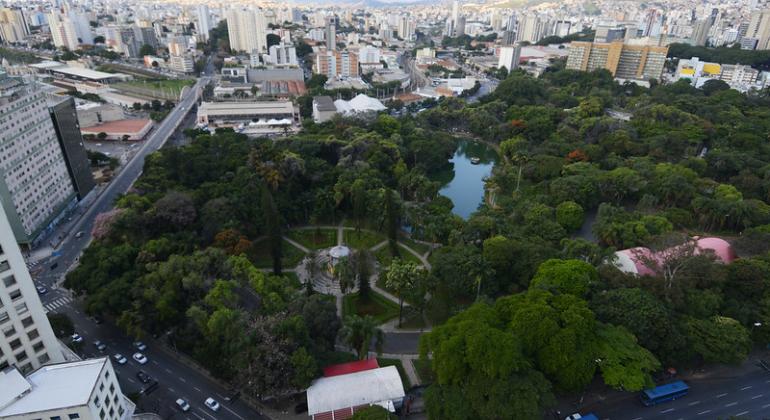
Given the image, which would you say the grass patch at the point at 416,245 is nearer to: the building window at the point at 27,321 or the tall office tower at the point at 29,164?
the building window at the point at 27,321

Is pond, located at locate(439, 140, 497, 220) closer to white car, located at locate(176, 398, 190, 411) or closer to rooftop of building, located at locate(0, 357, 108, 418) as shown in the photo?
white car, located at locate(176, 398, 190, 411)

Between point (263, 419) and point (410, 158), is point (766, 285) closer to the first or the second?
point (263, 419)

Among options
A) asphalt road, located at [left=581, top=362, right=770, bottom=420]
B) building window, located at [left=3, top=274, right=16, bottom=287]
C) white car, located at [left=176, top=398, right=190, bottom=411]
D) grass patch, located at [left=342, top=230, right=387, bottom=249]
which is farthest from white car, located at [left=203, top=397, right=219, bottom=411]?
asphalt road, located at [left=581, top=362, right=770, bottom=420]

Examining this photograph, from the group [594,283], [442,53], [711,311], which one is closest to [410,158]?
[594,283]

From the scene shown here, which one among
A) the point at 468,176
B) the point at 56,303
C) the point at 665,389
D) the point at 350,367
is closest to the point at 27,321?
the point at 56,303

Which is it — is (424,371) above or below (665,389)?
below

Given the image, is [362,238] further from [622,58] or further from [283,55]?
[622,58]
